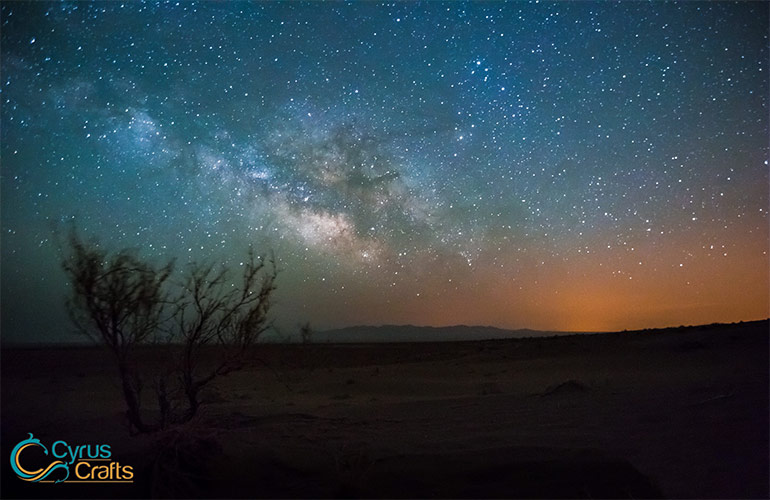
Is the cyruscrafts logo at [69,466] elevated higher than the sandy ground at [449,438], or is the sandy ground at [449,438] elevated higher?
the cyruscrafts logo at [69,466]

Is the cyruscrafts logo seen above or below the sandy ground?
above

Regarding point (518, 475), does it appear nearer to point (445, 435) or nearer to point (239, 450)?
point (445, 435)

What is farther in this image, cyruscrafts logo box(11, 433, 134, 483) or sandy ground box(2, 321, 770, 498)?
sandy ground box(2, 321, 770, 498)

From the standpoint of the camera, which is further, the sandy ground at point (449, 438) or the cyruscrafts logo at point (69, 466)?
the sandy ground at point (449, 438)

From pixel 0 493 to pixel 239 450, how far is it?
3.52m

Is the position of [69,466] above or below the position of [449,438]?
above

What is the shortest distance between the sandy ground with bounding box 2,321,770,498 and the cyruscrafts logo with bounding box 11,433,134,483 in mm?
162

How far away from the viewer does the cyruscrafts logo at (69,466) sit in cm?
796

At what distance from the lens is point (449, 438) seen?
12055 mm

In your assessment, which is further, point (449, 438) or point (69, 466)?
point (449, 438)

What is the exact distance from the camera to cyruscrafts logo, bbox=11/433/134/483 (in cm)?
796

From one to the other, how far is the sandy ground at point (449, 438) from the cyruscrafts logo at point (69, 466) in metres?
0.16

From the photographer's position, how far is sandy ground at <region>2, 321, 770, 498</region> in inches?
326

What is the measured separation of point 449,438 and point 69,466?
7100 mm
